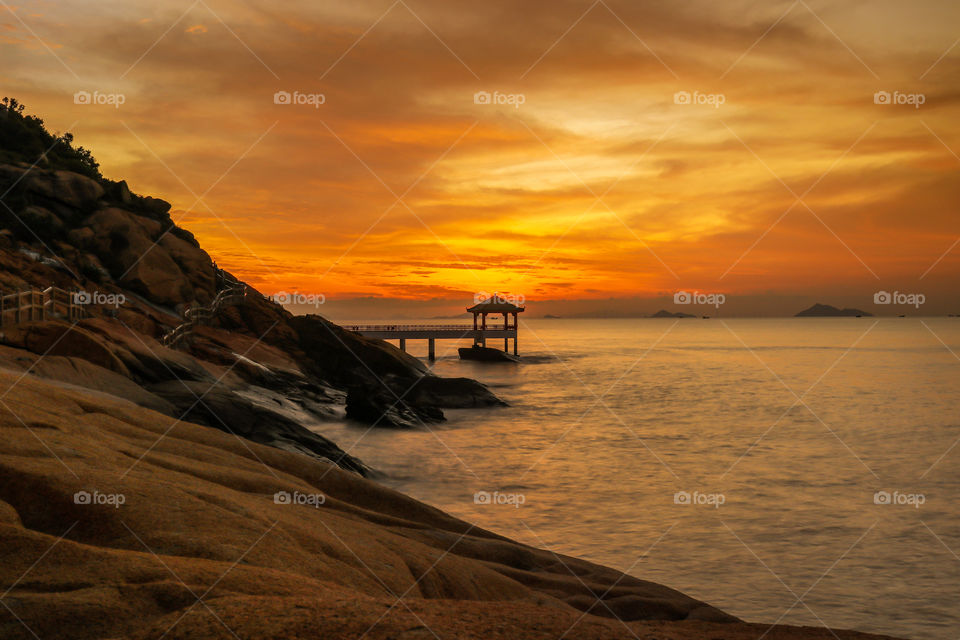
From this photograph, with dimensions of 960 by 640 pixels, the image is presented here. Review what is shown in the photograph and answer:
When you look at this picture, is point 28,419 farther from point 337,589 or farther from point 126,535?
point 337,589

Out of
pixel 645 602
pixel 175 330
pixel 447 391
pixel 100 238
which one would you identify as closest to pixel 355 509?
pixel 645 602

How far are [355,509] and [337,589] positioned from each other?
466cm

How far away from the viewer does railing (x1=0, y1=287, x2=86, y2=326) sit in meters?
19.5

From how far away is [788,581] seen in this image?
13.8 metres

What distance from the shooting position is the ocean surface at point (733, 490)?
13602 millimetres

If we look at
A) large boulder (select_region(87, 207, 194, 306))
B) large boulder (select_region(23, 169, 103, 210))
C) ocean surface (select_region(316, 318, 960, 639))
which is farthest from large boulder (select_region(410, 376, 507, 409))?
large boulder (select_region(23, 169, 103, 210))
